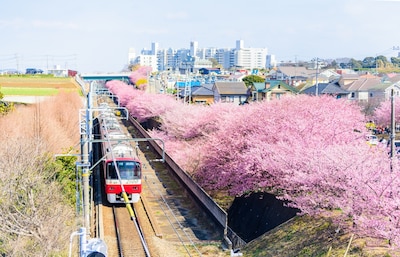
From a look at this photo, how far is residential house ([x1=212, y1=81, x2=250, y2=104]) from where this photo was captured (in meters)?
46.2

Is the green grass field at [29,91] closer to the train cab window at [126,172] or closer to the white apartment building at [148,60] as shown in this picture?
the train cab window at [126,172]

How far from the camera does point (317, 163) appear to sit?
1116 centimetres

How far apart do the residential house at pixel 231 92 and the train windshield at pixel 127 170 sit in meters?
31.3

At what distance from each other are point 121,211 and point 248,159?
438 cm

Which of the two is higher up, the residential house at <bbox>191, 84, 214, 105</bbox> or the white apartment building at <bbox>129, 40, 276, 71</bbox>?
the white apartment building at <bbox>129, 40, 276, 71</bbox>

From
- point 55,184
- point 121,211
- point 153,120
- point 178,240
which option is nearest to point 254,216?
point 178,240

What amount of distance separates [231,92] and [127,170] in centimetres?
3241

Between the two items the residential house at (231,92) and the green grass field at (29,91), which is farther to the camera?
the residential house at (231,92)

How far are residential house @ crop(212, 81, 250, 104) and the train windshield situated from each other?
31.3 metres

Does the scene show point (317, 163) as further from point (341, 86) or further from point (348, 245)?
point (341, 86)

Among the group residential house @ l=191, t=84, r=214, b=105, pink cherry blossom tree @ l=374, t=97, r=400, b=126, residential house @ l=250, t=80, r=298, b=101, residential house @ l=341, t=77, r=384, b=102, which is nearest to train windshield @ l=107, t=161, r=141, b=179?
pink cherry blossom tree @ l=374, t=97, r=400, b=126

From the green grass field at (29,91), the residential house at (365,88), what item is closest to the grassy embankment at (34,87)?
the green grass field at (29,91)

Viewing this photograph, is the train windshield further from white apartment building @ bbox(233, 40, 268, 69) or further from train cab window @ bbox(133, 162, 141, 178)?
white apartment building @ bbox(233, 40, 268, 69)

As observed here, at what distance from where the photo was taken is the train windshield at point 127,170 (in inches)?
585
